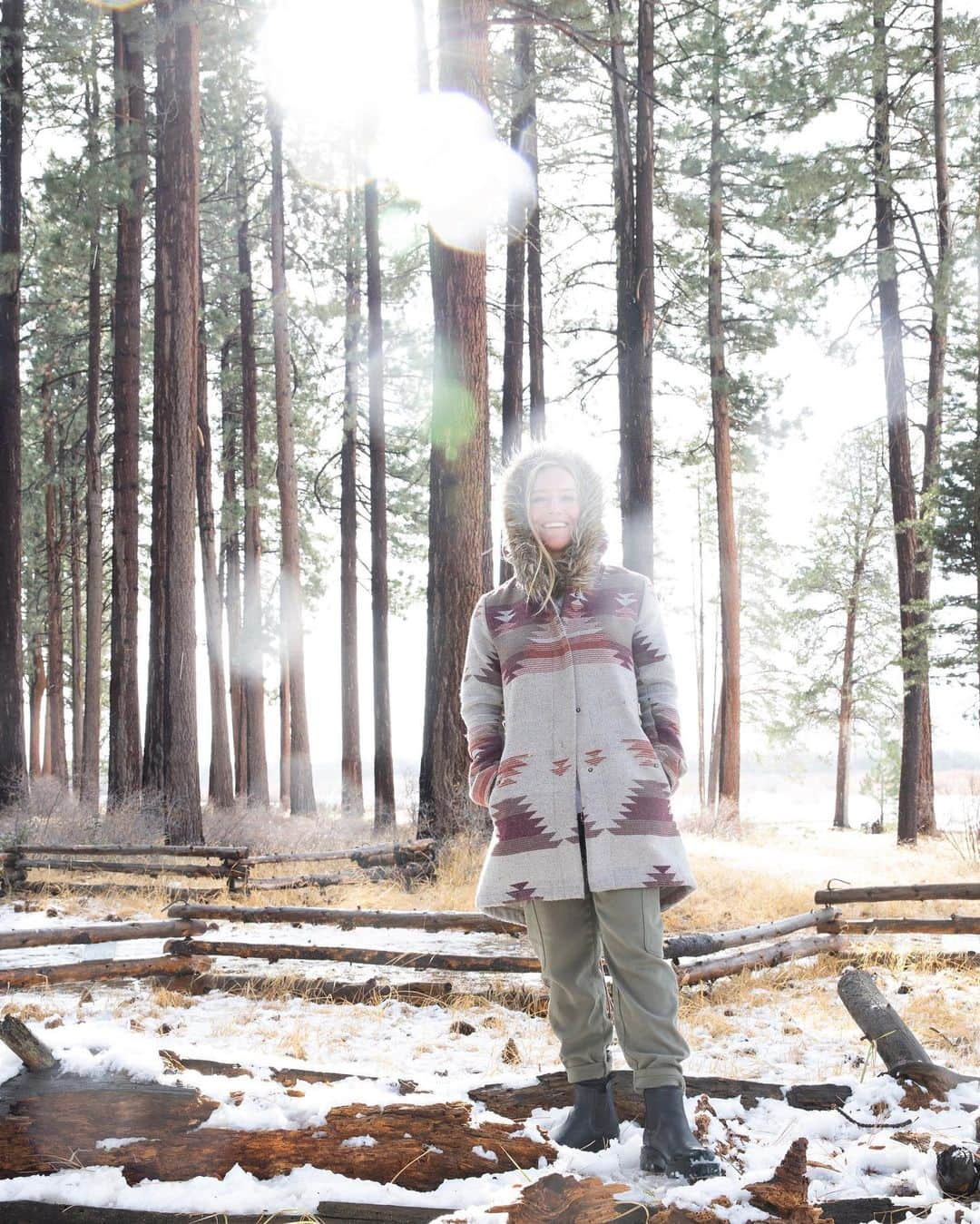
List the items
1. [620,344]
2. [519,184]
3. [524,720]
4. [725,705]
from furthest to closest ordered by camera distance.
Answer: [725,705], [519,184], [620,344], [524,720]

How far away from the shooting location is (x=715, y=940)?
562 centimetres

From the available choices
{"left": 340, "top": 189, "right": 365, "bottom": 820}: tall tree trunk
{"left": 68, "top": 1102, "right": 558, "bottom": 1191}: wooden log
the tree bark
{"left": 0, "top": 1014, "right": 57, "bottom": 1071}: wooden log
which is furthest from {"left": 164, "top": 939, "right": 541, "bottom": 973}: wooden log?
{"left": 340, "top": 189, "right": 365, "bottom": 820}: tall tree trunk

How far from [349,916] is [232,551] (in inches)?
774

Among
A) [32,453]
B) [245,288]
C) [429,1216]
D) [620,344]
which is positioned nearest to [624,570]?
[429,1216]

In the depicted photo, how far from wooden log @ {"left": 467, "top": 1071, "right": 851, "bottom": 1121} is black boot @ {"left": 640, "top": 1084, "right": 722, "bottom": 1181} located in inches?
10.5

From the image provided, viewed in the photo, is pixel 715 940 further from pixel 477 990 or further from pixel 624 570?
pixel 624 570

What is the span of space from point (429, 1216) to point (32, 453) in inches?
993

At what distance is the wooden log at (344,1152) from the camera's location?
2.74 metres

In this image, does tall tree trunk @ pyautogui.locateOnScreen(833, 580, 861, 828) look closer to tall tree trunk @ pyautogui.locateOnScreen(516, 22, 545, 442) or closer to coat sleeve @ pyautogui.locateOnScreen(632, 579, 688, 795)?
tall tree trunk @ pyautogui.locateOnScreen(516, 22, 545, 442)

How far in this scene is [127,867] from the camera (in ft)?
29.6

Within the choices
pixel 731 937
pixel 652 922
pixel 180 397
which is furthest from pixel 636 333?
pixel 652 922

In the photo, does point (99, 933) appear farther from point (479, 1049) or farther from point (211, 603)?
point (211, 603)

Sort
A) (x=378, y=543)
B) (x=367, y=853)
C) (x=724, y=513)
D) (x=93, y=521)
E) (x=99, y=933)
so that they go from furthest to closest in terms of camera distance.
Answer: (x=724, y=513) → (x=378, y=543) → (x=93, y=521) → (x=367, y=853) → (x=99, y=933)

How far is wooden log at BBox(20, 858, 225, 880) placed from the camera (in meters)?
8.90
